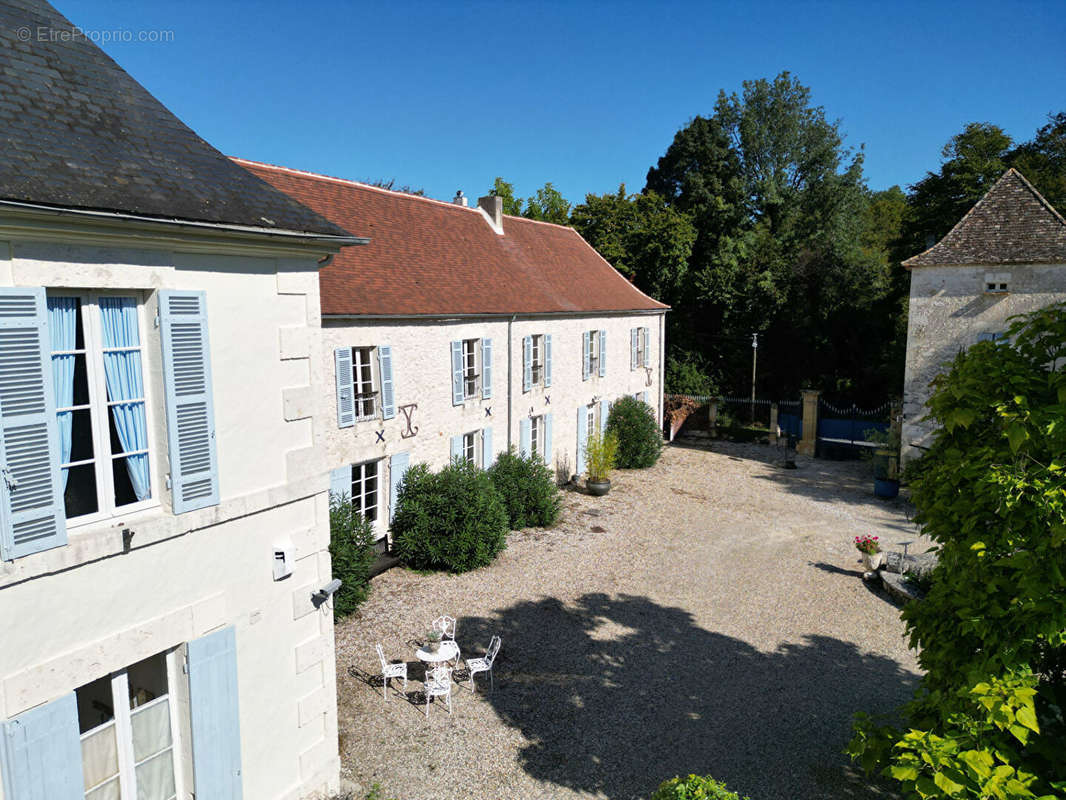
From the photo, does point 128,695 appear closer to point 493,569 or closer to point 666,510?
point 493,569

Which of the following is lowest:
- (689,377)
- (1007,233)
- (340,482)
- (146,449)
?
(340,482)

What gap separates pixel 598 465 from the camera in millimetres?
18422

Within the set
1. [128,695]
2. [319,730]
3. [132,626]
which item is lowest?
[319,730]

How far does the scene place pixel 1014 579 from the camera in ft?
14.3

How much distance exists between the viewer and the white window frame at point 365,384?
12.1m

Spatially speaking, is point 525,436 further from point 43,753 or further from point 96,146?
point 43,753

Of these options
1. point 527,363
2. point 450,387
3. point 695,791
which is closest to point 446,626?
point 695,791

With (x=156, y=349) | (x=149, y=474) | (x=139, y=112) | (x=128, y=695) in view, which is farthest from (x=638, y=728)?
(x=139, y=112)

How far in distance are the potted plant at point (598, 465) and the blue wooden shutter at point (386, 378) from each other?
7344mm

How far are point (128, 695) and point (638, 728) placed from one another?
5.64 meters

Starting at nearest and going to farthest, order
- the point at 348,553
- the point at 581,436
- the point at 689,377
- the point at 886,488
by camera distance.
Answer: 1. the point at 348,553
2. the point at 886,488
3. the point at 581,436
4. the point at 689,377

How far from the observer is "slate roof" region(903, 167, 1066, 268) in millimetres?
16938

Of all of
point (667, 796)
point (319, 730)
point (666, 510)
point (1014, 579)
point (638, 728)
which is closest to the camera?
point (1014, 579)

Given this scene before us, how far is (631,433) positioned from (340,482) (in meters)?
11.4
